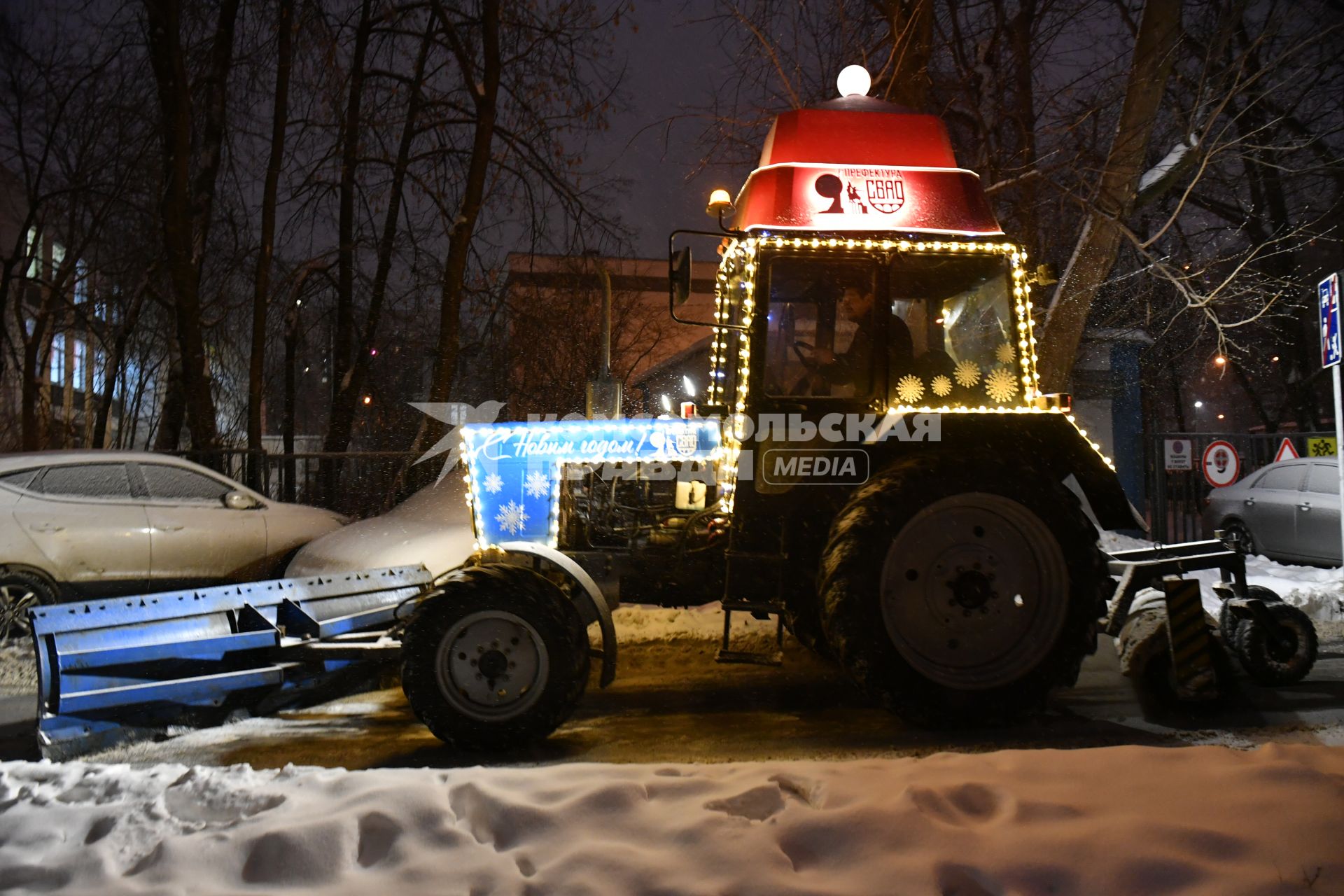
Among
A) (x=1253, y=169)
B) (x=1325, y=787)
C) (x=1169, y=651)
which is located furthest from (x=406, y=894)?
(x=1253, y=169)

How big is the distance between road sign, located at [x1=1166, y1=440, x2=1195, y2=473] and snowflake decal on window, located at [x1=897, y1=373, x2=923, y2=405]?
9.25 metres

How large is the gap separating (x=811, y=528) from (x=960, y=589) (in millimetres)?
793

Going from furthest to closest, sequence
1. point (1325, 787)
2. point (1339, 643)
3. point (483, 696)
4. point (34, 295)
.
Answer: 1. point (34, 295)
2. point (1339, 643)
3. point (483, 696)
4. point (1325, 787)

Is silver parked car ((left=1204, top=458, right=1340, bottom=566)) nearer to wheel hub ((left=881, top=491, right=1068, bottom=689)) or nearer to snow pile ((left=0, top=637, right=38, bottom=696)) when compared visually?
wheel hub ((left=881, top=491, right=1068, bottom=689))

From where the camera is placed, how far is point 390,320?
67.5ft

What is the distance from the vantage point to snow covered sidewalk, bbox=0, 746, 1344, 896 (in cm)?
278

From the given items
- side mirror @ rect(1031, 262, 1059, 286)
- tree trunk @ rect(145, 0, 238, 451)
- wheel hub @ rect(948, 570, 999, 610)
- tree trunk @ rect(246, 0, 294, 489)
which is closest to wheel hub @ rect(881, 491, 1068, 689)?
wheel hub @ rect(948, 570, 999, 610)

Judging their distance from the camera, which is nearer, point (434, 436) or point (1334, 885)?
point (1334, 885)

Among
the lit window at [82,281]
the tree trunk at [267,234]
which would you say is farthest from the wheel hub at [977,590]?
the lit window at [82,281]

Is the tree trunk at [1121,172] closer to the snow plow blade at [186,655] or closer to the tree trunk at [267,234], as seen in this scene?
the snow plow blade at [186,655]

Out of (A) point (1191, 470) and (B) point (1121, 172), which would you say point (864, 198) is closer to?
(B) point (1121, 172)

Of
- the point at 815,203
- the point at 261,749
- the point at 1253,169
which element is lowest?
the point at 261,749

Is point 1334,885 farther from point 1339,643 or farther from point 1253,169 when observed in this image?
point 1253,169

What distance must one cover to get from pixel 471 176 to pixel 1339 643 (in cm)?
1159
